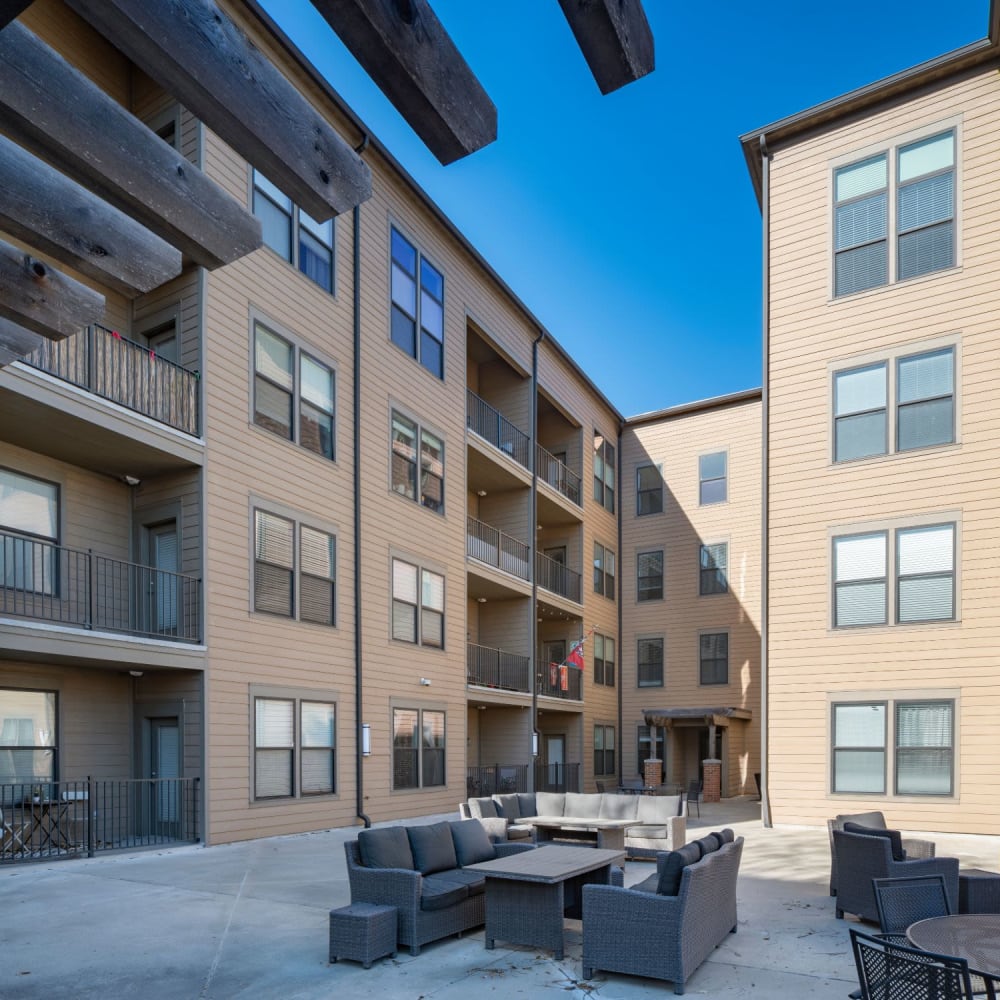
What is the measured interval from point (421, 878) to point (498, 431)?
642 inches

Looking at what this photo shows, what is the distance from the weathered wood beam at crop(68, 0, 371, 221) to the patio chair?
12.7ft

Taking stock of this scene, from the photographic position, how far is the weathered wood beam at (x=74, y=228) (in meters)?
3.16

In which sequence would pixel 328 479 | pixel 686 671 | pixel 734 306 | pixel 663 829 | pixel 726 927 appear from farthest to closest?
pixel 734 306 < pixel 686 671 < pixel 328 479 < pixel 663 829 < pixel 726 927

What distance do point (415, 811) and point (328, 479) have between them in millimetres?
6693

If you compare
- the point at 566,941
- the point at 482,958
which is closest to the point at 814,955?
the point at 566,941

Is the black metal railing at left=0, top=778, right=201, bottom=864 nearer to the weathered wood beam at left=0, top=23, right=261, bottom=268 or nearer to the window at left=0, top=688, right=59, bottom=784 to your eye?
the window at left=0, top=688, right=59, bottom=784

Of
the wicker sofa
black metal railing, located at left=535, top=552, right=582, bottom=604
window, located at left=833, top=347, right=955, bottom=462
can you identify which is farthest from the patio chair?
black metal railing, located at left=535, top=552, right=582, bottom=604

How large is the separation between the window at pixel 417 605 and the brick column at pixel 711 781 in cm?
878

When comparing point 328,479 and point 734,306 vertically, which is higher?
point 734,306

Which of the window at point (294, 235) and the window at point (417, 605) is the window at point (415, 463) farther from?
the window at point (294, 235)

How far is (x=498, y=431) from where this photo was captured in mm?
Result: 22906

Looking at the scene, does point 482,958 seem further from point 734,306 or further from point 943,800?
point 734,306

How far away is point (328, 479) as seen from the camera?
15.9 metres

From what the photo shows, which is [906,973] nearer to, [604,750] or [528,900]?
[528,900]
